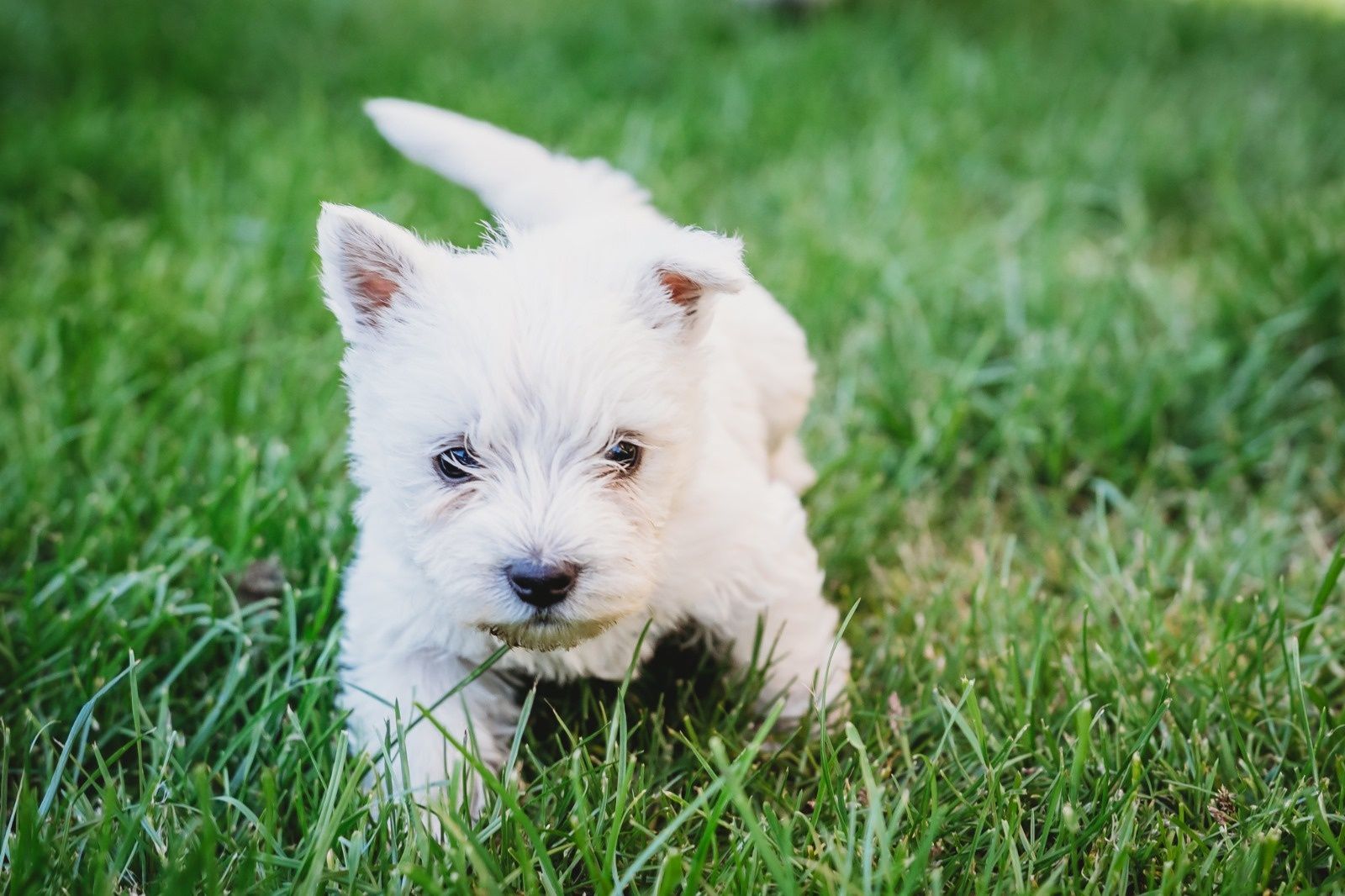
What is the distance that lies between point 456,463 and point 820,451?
1.68m

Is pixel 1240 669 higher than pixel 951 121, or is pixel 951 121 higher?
pixel 951 121

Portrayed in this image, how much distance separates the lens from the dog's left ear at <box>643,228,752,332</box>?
2139 millimetres

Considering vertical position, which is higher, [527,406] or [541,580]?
[527,406]

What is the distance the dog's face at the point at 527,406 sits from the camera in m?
1.99

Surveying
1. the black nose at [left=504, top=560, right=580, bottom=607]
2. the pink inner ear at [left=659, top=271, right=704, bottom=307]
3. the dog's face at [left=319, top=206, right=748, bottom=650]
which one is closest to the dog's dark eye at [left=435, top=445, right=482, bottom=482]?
the dog's face at [left=319, top=206, right=748, bottom=650]

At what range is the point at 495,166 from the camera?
3.04 meters

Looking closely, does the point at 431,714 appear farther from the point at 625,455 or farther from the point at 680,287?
the point at 680,287

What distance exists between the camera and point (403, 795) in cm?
203

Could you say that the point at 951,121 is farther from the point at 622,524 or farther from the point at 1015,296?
the point at 622,524

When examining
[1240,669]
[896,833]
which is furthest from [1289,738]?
[896,833]

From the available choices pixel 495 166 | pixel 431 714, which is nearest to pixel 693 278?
pixel 431 714

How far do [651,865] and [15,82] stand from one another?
557 cm

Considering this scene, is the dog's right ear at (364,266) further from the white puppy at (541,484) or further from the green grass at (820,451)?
the green grass at (820,451)

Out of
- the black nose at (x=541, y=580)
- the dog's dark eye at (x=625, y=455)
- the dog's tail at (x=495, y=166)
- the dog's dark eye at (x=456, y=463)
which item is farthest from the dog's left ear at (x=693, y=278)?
the dog's tail at (x=495, y=166)
